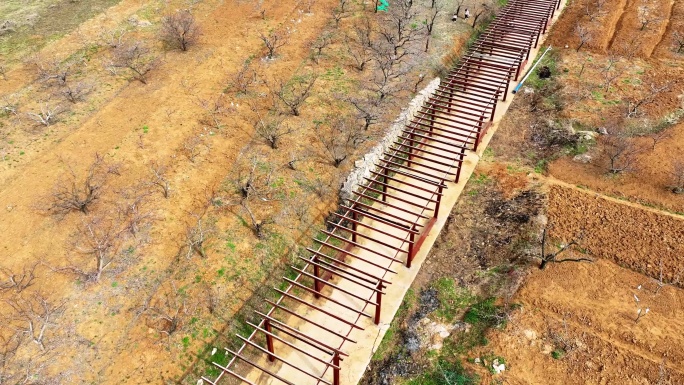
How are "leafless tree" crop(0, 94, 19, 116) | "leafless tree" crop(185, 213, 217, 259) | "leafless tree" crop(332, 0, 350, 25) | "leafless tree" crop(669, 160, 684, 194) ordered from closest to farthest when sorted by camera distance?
"leafless tree" crop(185, 213, 217, 259)
"leafless tree" crop(669, 160, 684, 194)
"leafless tree" crop(0, 94, 19, 116)
"leafless tree" crop(332, 0, 350, 25)

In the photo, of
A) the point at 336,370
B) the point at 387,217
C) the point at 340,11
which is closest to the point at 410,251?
the point at 387,217

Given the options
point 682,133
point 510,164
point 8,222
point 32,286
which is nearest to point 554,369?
point 510,164

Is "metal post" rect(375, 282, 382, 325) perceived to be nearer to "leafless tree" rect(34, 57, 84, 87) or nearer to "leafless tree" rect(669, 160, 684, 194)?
"leafless tree" rect(669, 160, 684, 194)

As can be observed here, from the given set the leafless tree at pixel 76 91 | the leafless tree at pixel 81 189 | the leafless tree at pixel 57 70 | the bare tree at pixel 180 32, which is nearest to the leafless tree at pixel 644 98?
the bare tree at pixel 180 32

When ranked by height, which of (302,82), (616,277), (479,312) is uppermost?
(302,82)

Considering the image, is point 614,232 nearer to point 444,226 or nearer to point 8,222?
point 444,226

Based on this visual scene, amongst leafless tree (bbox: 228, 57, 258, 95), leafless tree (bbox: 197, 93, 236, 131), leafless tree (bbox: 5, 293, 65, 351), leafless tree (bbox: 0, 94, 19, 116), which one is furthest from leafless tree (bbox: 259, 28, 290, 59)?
leafless tree (bbox: 5, 293, 65, 351)
